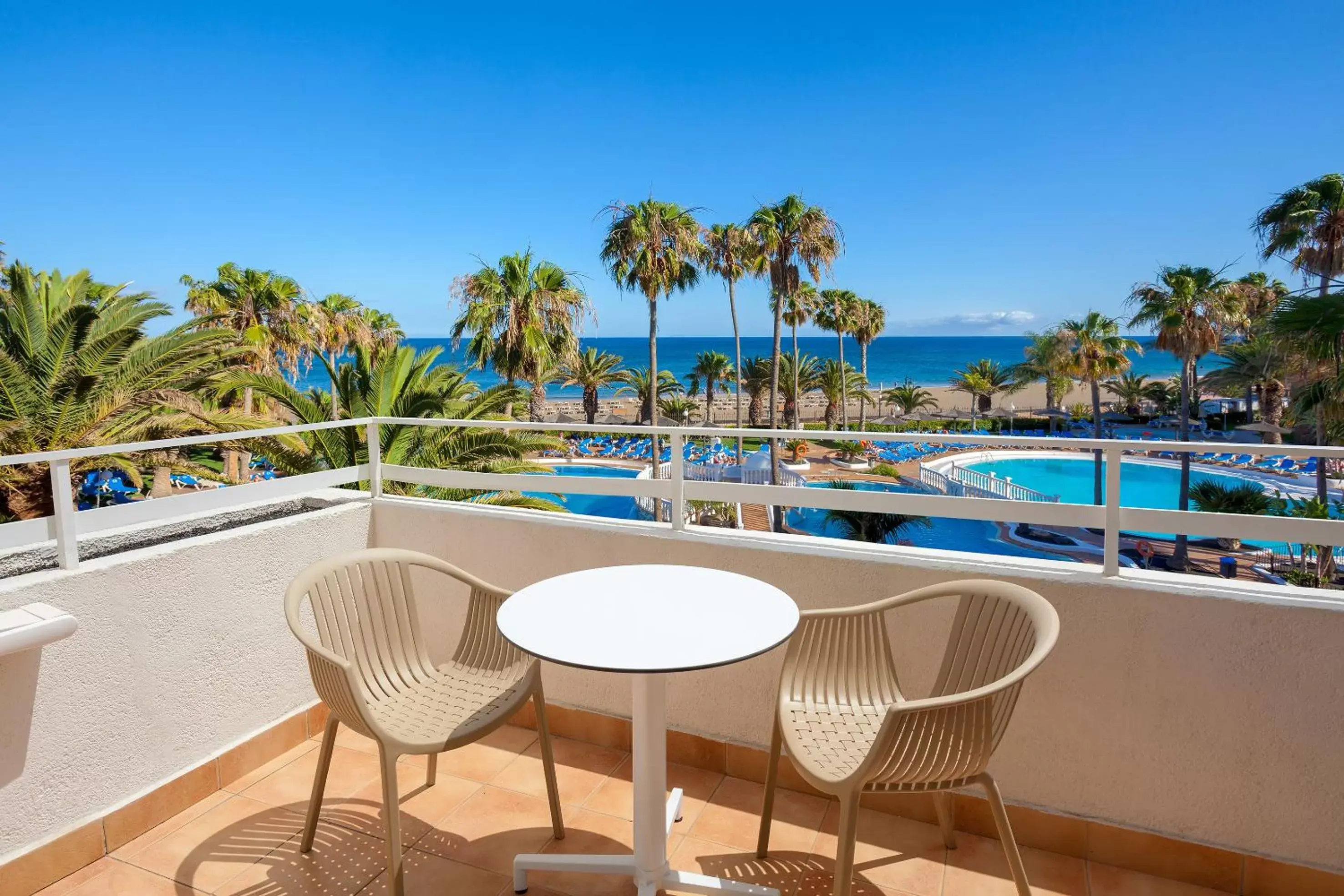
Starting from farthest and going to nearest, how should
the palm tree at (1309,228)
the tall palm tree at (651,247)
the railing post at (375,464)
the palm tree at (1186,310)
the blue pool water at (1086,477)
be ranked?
the blue pool water at (1086,477) < the palm tree at (1186,310) < the tall palm tree at (651,247) < the palm tree at (1309,228) < the railing post at (375,464)

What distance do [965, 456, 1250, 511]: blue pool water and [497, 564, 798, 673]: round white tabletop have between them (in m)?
21.9

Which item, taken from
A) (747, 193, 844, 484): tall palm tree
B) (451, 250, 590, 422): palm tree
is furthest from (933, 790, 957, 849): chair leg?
(747, 193, 844, 484): tall palm tree

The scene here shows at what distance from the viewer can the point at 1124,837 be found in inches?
82.4

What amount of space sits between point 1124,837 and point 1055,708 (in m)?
0.39

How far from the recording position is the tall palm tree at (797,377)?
32.3m

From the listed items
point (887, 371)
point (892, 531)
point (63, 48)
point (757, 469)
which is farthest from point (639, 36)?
point (887, 371)

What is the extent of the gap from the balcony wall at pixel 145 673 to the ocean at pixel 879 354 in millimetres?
45302

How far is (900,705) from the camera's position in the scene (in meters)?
1.49

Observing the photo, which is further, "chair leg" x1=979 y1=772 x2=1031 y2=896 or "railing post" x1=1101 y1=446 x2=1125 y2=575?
"railing post" x1=1101 y1=446 x2=1125 y2=575

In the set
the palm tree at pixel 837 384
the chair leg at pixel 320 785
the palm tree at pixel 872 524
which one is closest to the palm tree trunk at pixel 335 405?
the chair leg at pixel 320 785

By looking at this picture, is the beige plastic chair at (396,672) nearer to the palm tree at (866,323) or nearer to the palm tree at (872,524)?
the palm tree at (872,524)

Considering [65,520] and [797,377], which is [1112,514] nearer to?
[65,520]

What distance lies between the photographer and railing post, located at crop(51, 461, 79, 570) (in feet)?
6.64

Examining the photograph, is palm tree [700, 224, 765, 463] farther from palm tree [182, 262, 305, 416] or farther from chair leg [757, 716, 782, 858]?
chair leg [757, 716, 782, 858]
